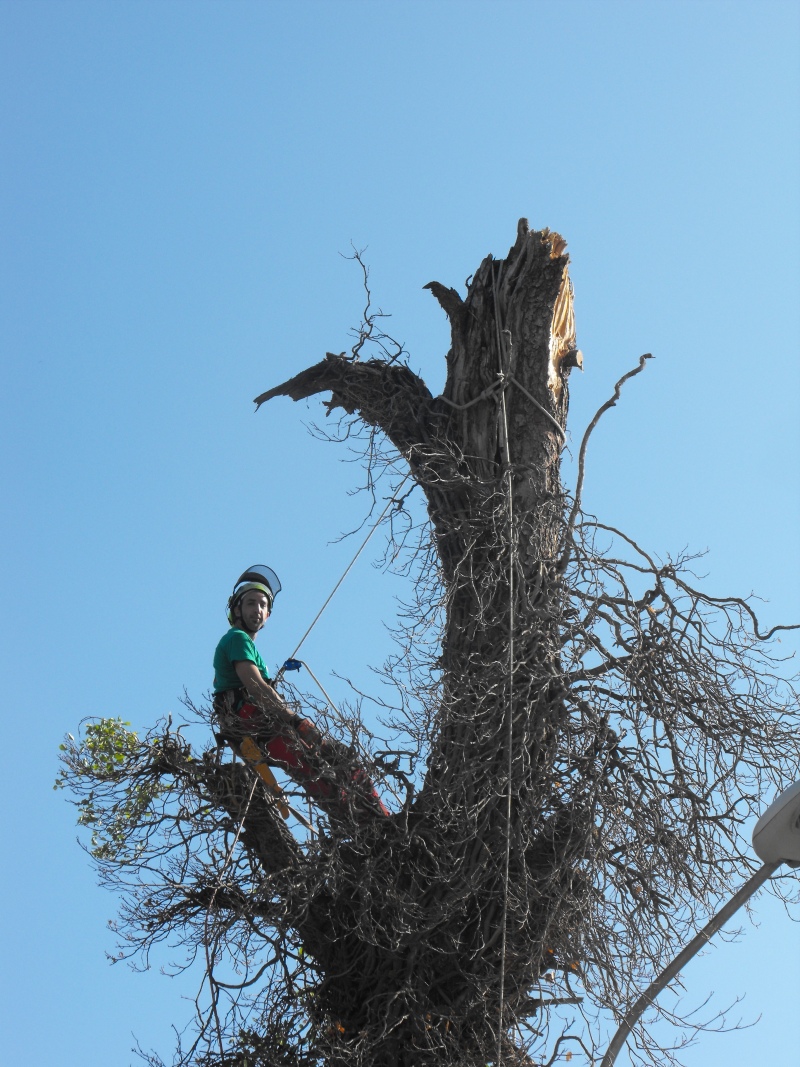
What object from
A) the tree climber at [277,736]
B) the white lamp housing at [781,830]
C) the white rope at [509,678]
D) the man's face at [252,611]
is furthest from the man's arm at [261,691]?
the white lamp housing at [781,830]

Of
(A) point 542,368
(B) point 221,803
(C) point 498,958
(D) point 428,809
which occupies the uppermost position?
(A) point 542,368

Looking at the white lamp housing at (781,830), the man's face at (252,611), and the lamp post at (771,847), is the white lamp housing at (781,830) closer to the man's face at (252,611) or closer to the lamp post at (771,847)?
the lamp post at (771,847)

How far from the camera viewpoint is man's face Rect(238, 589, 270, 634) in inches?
230

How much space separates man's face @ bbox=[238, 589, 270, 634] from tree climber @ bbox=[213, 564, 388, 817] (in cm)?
24

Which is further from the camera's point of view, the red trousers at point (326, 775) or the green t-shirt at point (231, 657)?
the green t-shirt at point (231, 657)

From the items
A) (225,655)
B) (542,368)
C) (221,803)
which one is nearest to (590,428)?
(542,368)

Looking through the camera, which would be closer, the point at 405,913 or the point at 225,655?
the point at 405,913

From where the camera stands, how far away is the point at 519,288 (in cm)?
596

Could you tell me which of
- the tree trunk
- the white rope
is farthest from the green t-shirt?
the white rope

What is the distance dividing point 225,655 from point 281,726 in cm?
50

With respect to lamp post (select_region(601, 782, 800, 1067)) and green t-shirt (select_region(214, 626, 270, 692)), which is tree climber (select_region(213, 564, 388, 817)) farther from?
lamp post (select_region(601, 782, 800, 1067))

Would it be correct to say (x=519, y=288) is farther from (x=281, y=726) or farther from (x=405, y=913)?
(x=405, y=913)

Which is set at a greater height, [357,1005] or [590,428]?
[590,428]

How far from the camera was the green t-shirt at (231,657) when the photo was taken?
17.9ft
